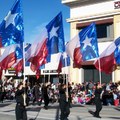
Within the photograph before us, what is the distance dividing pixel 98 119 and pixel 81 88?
13.6 metres

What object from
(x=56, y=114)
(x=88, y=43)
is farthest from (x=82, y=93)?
(x=56, y=114)

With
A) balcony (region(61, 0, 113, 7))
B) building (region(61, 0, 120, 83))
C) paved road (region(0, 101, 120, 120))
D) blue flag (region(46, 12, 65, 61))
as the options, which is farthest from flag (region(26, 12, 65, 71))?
balcony (region(61, 0, 113, 7))

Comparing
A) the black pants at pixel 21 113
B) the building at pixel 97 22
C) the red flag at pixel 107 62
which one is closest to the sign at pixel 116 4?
the building at pixel 97 22

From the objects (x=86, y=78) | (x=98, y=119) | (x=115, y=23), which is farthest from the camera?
(x=86, y=78)

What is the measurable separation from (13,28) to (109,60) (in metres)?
6.03

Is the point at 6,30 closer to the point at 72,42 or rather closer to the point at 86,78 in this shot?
the point at 72,42

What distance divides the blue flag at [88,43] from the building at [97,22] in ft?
40.7

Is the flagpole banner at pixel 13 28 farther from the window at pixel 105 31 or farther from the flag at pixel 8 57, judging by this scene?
the window at pixel 105 31

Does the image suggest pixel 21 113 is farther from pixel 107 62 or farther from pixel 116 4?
pixel 116 4

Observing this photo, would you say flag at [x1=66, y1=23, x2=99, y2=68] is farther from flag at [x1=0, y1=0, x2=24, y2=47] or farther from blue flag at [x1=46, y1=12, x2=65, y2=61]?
flag at [x1=0, y1=0, x2=24, y2=47]

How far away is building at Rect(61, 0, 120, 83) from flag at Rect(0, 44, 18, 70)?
1309 cm

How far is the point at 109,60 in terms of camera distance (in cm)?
2086

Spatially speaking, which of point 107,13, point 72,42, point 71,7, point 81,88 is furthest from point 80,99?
point 71,7

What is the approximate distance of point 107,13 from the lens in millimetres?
34094
